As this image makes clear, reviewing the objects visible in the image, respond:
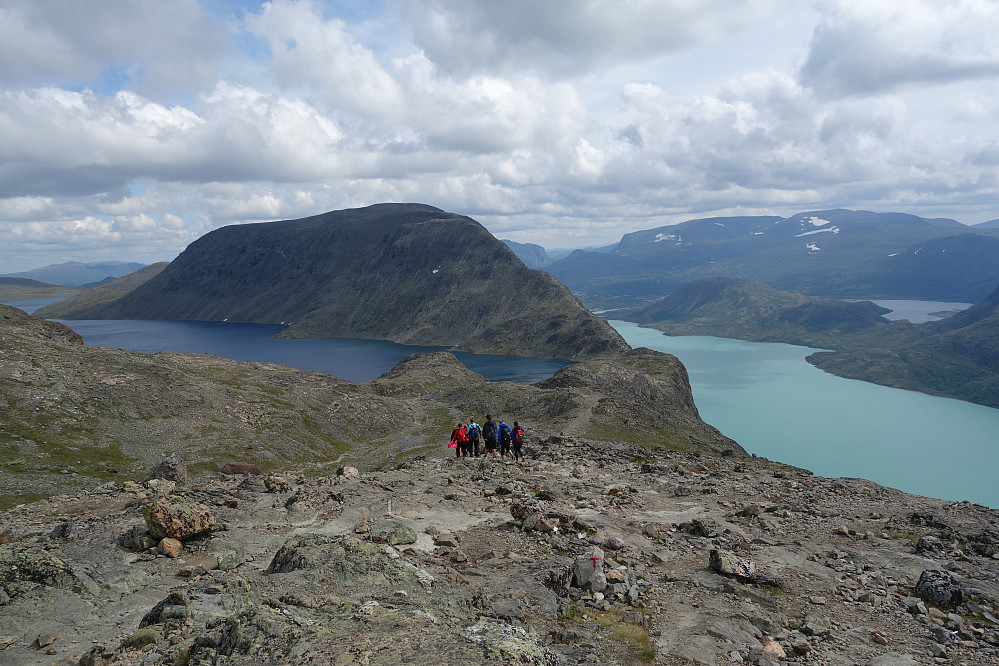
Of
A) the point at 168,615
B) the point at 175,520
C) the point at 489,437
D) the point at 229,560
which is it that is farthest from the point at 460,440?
the point at 168,615

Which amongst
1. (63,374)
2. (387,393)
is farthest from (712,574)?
(387,393)

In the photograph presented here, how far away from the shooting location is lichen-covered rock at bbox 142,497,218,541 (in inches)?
632

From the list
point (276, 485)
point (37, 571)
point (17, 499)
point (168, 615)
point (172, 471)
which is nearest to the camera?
point (168, 615)

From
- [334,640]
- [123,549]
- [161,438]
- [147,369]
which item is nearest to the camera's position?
[334,640]

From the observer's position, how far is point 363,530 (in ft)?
60.7

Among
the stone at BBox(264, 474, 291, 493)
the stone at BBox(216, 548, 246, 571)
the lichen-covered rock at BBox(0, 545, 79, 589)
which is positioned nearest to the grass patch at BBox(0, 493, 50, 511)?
the stone at BBox(264, 474, 291, 493)

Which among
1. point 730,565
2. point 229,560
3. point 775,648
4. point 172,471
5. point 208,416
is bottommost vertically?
point 208,416

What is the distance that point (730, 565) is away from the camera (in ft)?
55.8

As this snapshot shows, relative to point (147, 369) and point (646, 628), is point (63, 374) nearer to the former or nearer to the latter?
point (147, 369)

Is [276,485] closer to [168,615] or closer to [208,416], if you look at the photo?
[168,615]

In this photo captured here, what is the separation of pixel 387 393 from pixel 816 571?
364 ft

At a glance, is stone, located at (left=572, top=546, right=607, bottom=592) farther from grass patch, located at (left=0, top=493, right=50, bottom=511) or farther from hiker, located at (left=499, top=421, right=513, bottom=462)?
grass patch, located at (left=0, top=493, right=50, bottom=511)

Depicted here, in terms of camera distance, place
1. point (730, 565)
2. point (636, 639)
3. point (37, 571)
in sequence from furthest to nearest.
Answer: point (730, 565) < point (37, 571) < point (636, 639)

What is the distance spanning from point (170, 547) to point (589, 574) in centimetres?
1266
